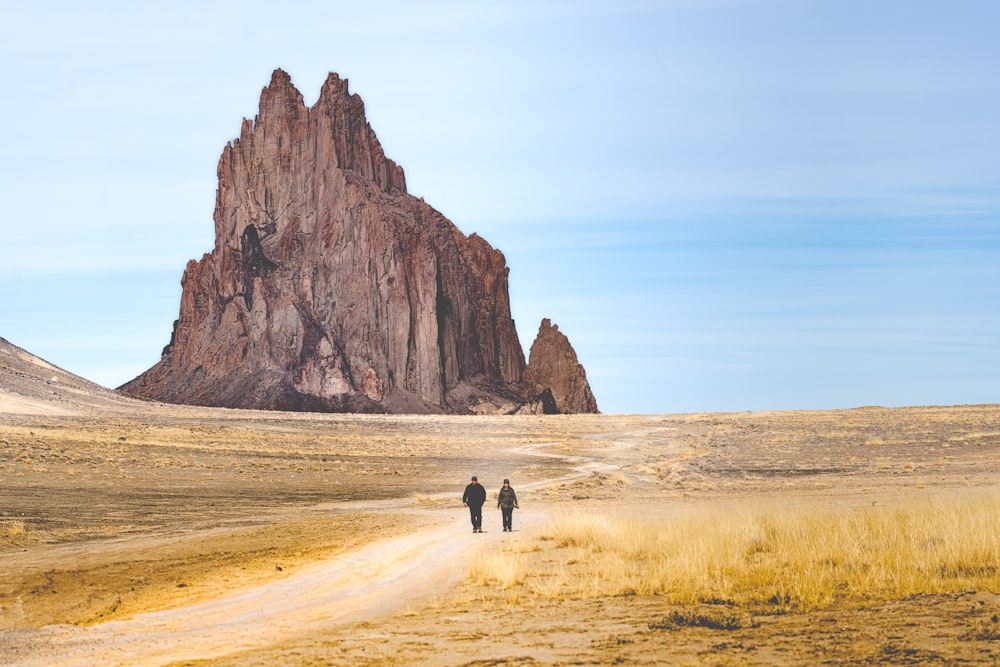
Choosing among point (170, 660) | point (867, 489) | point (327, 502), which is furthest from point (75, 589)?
→ point (867, 489)

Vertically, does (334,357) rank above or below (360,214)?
below

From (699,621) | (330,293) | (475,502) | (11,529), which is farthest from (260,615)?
(330,293)

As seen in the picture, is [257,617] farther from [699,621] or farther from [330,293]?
[330,293]

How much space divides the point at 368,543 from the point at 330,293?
142 m

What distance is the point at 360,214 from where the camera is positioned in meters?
160

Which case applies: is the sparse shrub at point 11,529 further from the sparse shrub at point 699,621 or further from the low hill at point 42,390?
the low hill at point 42,390

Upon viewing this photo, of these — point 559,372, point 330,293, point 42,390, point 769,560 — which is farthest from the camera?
point 559,372

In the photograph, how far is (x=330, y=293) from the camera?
161m

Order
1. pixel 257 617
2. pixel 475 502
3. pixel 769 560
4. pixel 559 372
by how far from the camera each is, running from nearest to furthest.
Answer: pixel 257 617 < pixel 769 560 < pixel 475 502 < pixel 559 372

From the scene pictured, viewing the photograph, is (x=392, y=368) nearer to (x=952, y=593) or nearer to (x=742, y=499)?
(x=742, y=499)

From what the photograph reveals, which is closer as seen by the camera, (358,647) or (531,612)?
(358,647)

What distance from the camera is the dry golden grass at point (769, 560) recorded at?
1247cm

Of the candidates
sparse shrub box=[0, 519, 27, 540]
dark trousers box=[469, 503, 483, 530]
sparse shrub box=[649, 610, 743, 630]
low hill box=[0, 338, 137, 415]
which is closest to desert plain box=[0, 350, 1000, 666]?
sparse shrub box=[649, 610, 743, 630]

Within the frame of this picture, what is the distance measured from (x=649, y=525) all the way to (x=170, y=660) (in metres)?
12.3
